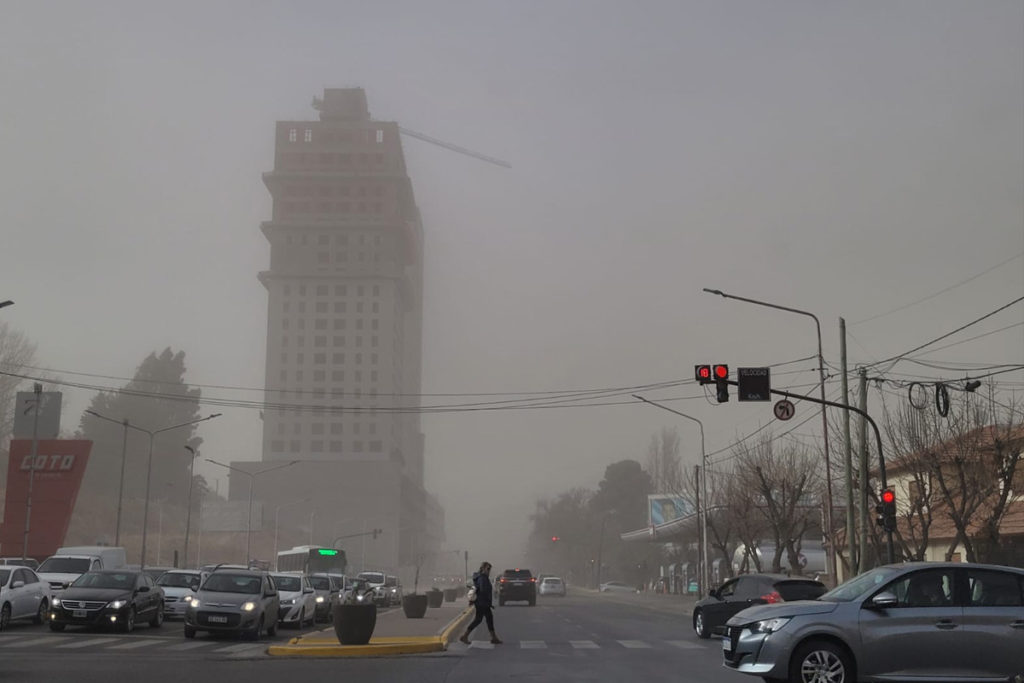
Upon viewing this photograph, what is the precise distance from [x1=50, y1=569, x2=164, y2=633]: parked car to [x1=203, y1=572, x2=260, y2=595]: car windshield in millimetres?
2077

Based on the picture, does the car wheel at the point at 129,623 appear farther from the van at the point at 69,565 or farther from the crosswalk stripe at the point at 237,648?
the van at the point at 69,565

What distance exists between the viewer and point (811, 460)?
185 feet

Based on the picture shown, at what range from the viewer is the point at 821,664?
1275 centimetres

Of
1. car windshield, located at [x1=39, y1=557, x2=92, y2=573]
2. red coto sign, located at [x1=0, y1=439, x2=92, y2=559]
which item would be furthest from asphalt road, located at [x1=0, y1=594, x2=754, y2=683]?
red coto sign, located at [x1=0, y1=439, x2=92, y2=559]

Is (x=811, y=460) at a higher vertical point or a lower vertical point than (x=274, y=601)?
higher

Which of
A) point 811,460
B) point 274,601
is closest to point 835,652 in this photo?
point 274,601

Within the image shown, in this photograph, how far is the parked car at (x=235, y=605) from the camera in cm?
2614

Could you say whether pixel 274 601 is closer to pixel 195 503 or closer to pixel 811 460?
pixel 811 460

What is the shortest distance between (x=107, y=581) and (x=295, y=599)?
6.24 m

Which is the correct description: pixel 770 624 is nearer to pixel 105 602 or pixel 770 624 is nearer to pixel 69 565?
pixel 105 602

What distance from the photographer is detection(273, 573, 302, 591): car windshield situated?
3303cm

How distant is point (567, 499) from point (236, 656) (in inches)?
5934

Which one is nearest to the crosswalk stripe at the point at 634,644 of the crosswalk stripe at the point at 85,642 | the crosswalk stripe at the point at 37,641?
the crosswalk stripe at the point at 85,642

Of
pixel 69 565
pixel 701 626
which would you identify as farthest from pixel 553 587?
pixel 701 626
